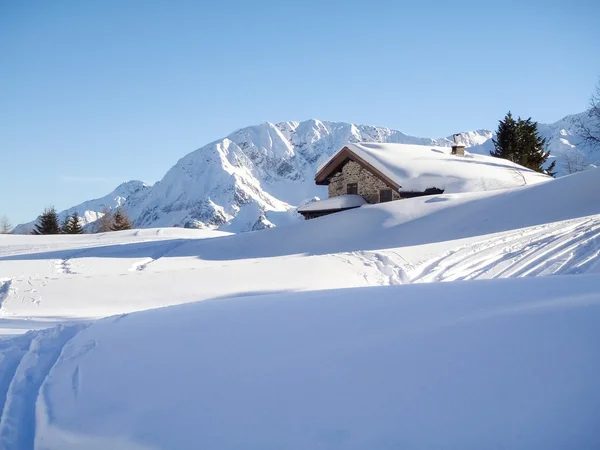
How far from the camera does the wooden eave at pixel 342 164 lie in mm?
19062

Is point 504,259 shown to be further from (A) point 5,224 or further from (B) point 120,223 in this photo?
(A) point 5,224

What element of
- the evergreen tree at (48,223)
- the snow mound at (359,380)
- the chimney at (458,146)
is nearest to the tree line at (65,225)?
the evergreen tree at (48,223)

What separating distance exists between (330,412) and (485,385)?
682mm

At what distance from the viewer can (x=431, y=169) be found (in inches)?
770

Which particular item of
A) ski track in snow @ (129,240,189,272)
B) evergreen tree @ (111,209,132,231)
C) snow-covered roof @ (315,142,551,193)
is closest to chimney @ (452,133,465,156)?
snow-covered roof @ (315,142,551,193)

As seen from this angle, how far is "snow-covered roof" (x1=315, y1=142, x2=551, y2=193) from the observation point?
18516mm

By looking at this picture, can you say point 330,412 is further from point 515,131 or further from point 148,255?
point 515,131

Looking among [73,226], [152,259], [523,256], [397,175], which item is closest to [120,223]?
[73,226]

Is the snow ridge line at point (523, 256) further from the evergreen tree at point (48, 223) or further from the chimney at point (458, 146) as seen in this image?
the evergreen tree at point (48, 223)

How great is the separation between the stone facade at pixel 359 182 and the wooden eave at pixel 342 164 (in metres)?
0.23

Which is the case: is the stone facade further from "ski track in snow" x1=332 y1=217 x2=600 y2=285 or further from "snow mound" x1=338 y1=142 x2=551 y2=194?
"ski track in snow" x1=332 y1=217 x2=600 y2=285

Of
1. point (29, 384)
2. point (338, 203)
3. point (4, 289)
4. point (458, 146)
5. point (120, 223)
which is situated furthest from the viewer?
point (120, 223)

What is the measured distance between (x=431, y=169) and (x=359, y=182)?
10.6 feet

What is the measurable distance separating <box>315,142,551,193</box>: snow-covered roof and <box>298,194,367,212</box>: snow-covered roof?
1699mm
